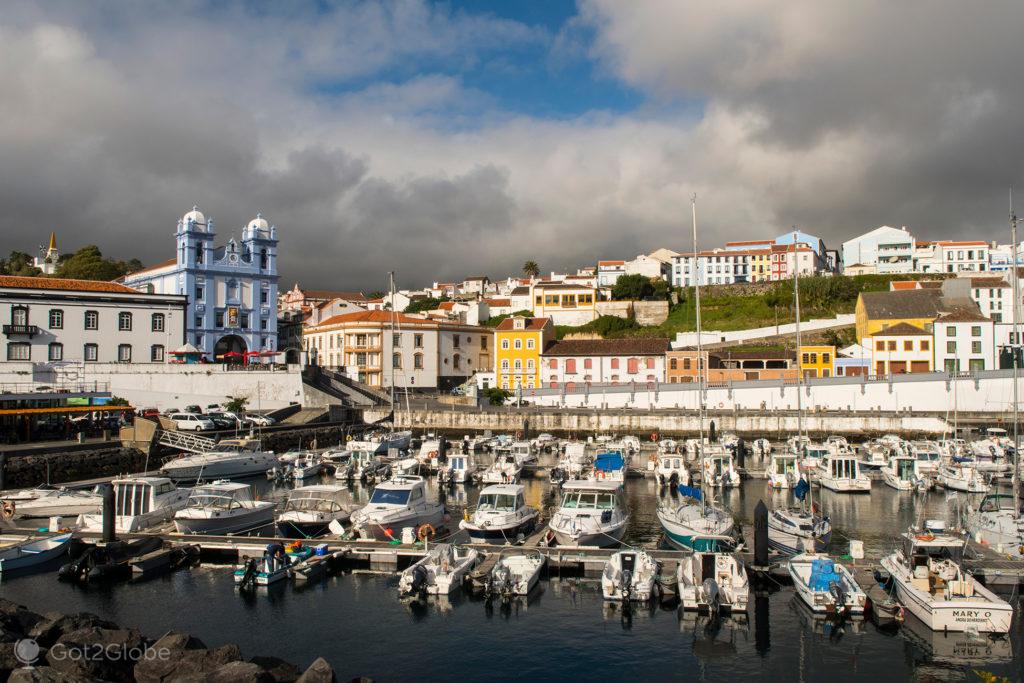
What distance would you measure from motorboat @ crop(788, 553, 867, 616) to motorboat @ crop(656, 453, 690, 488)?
59.0ft

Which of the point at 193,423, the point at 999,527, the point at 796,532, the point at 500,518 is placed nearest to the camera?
the point at 796,532

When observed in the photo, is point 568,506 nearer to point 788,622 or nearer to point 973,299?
point 788,622

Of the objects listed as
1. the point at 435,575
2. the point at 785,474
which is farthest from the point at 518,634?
the point at 785,474

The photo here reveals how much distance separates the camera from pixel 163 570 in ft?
74.1

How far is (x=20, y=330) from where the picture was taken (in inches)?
2203

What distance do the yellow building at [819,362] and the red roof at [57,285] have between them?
5915cm

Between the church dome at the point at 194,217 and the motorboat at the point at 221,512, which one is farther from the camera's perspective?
the church dome at the point at 194,217

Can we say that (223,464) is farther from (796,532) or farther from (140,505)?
(796,532)

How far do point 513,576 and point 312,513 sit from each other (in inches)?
342

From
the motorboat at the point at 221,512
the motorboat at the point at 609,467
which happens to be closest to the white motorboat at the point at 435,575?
the motorboat at the point at 221,512

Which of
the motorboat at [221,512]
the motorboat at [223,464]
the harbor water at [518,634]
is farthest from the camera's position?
the motorboat at [223,464]

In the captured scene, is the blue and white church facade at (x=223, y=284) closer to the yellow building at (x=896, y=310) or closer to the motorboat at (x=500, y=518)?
the motorboat at (x=500, y=518)

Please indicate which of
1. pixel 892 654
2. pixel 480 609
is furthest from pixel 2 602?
pixel 892 654

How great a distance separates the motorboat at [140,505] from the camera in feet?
86.0
